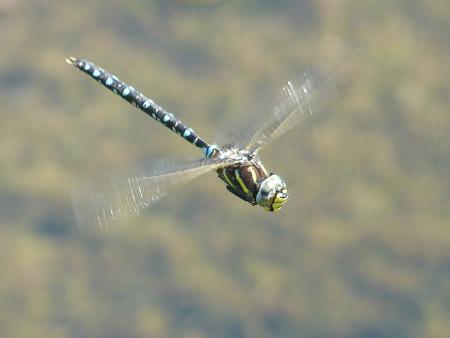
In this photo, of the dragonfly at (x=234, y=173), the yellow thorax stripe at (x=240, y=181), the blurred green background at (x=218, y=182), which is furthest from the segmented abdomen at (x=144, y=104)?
the blurred green background at (x=218, y=182)

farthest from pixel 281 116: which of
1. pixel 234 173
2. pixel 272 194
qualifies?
pixel 272 194

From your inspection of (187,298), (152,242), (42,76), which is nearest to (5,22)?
(42,76)

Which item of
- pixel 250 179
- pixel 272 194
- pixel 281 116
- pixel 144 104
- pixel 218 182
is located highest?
pixel 218 182

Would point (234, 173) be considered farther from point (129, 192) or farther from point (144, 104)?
point (144, 104)

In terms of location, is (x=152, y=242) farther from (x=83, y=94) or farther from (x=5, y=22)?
(x=5, y=22)

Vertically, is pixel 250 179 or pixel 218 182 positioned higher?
pixel 218 182
